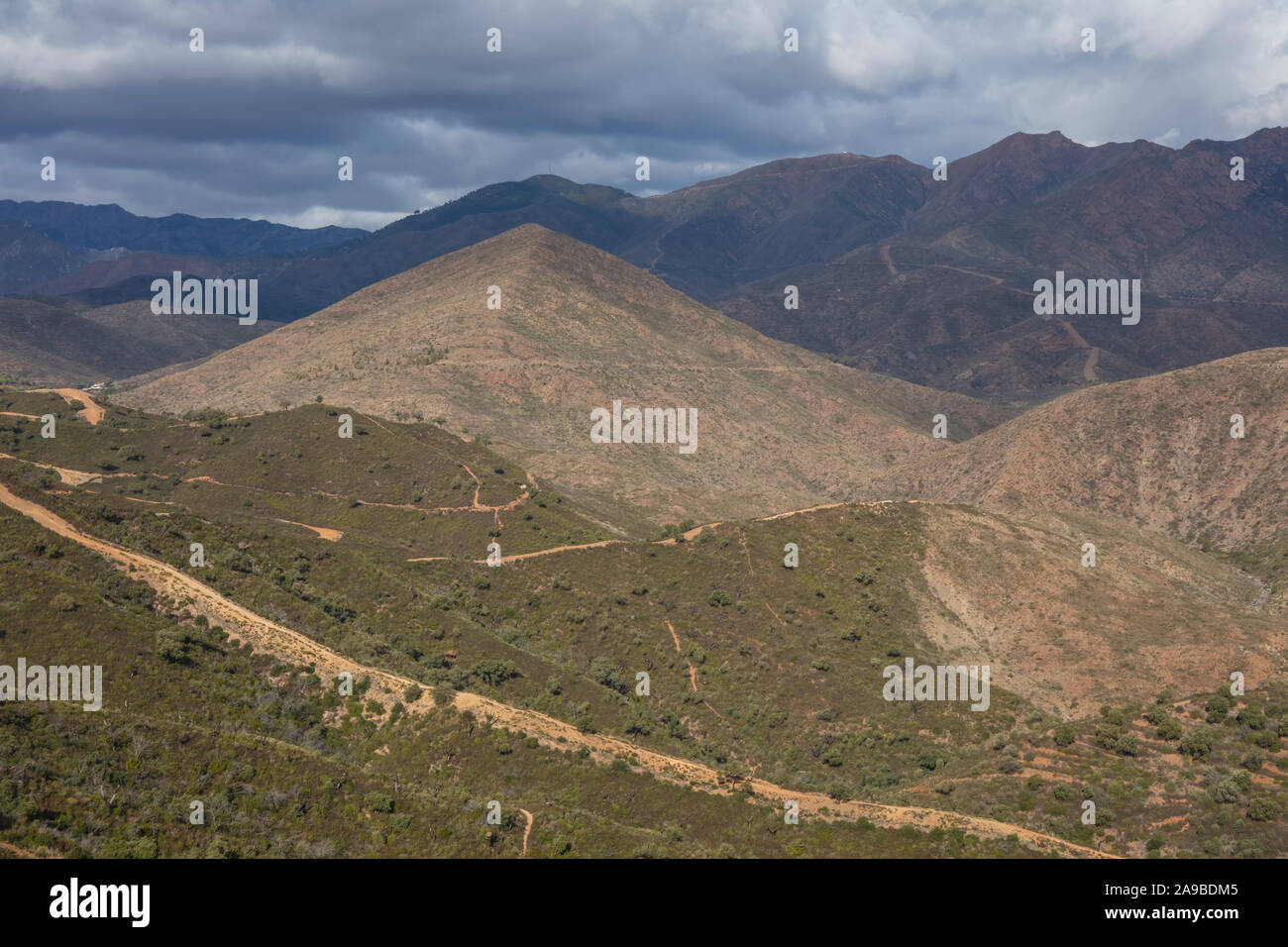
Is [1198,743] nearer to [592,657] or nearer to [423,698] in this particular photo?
[592,657]

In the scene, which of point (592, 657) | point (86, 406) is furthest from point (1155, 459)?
point (86, 406)

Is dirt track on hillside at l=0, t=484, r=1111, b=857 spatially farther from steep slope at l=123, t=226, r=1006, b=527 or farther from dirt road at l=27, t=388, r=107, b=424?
dirt road at l=27, t=388, r=107, b=424

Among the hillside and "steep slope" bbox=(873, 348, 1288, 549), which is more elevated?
"steep slope" bbox=(873, 348, 1288, 549)

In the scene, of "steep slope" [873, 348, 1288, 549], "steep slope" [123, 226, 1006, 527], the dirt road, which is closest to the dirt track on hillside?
"steep slope" [123, 226, 1006, 527]
